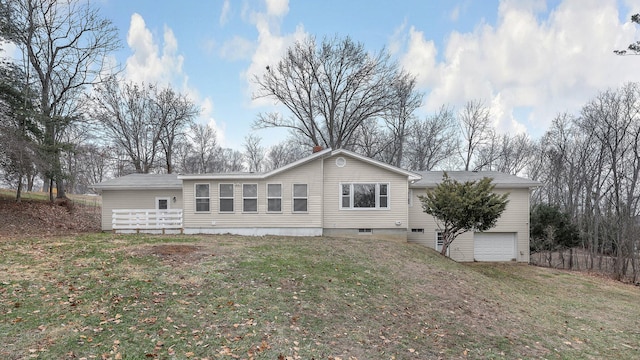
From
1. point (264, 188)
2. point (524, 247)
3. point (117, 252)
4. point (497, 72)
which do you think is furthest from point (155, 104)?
point (524, 247)

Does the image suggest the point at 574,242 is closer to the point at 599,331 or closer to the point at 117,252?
the point at 599,331

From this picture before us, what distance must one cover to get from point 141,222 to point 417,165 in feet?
84.0

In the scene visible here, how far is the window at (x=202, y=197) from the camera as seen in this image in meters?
15.9

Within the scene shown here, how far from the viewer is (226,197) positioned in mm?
15844

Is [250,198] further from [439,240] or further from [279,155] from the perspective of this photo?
[279,155]

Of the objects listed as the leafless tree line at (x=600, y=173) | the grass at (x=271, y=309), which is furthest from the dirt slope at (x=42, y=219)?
the leafless tree line at (x=600, y=173)

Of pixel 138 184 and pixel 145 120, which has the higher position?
pixel 145 120

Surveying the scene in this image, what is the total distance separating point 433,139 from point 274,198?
22.1m

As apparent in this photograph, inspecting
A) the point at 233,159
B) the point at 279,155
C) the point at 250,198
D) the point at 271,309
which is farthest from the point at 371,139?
the point at 271,309

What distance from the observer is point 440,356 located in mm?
5242

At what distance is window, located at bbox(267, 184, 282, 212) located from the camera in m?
15.8

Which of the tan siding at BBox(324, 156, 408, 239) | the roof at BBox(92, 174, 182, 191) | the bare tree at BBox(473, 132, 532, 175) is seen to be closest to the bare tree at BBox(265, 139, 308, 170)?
the bare tree at BBox(473, 132, 532, 175)

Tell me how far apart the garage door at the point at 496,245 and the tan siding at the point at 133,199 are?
16855mm

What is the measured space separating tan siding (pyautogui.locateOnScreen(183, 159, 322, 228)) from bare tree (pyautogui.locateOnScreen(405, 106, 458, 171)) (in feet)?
63.1
